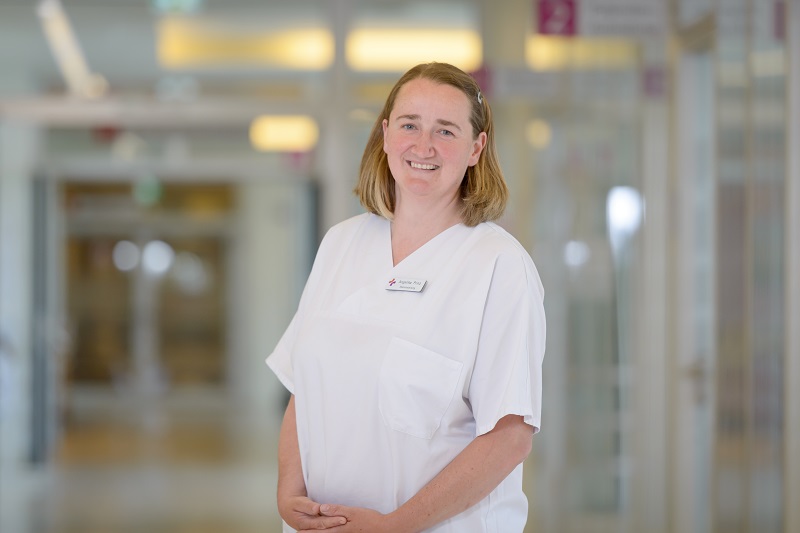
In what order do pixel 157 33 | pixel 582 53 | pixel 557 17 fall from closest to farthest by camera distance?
1. pixel 557 17
2. pixel 582 53
3. pixel 157 33

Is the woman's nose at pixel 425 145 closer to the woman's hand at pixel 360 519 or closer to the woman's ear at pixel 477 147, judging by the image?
the woman's ear at pixel 477 147

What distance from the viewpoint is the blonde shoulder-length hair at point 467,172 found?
6.00 feet

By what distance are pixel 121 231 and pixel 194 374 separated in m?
2.28

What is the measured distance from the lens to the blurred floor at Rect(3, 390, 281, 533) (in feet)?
20.9

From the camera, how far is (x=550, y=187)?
6051 mm

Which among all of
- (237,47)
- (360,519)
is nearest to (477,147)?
(360,519)

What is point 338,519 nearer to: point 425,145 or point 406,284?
point 406,284

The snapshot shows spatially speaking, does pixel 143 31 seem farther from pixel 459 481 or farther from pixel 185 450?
pixel 459 481

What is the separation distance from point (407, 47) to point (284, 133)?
1.04m

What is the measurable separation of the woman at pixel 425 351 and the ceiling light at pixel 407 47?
16.2 feet

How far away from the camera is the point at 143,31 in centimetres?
677

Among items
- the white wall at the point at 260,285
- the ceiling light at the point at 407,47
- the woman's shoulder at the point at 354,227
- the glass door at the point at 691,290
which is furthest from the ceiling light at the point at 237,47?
the white wall at the point at 260,285

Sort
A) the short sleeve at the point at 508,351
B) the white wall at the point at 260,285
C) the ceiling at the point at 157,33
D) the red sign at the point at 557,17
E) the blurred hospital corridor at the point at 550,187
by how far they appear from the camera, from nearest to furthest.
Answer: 1. the short sleeve at the point at 508,351
2. the blurred hospital corridor at the point at 550,187
3. the red sign at the point at 557,17
4. the ceiling at the point at 157,33
5. the white wall at the point at 260,285

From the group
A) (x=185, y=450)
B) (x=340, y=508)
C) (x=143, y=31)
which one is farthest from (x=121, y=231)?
(x=340, y=508)
